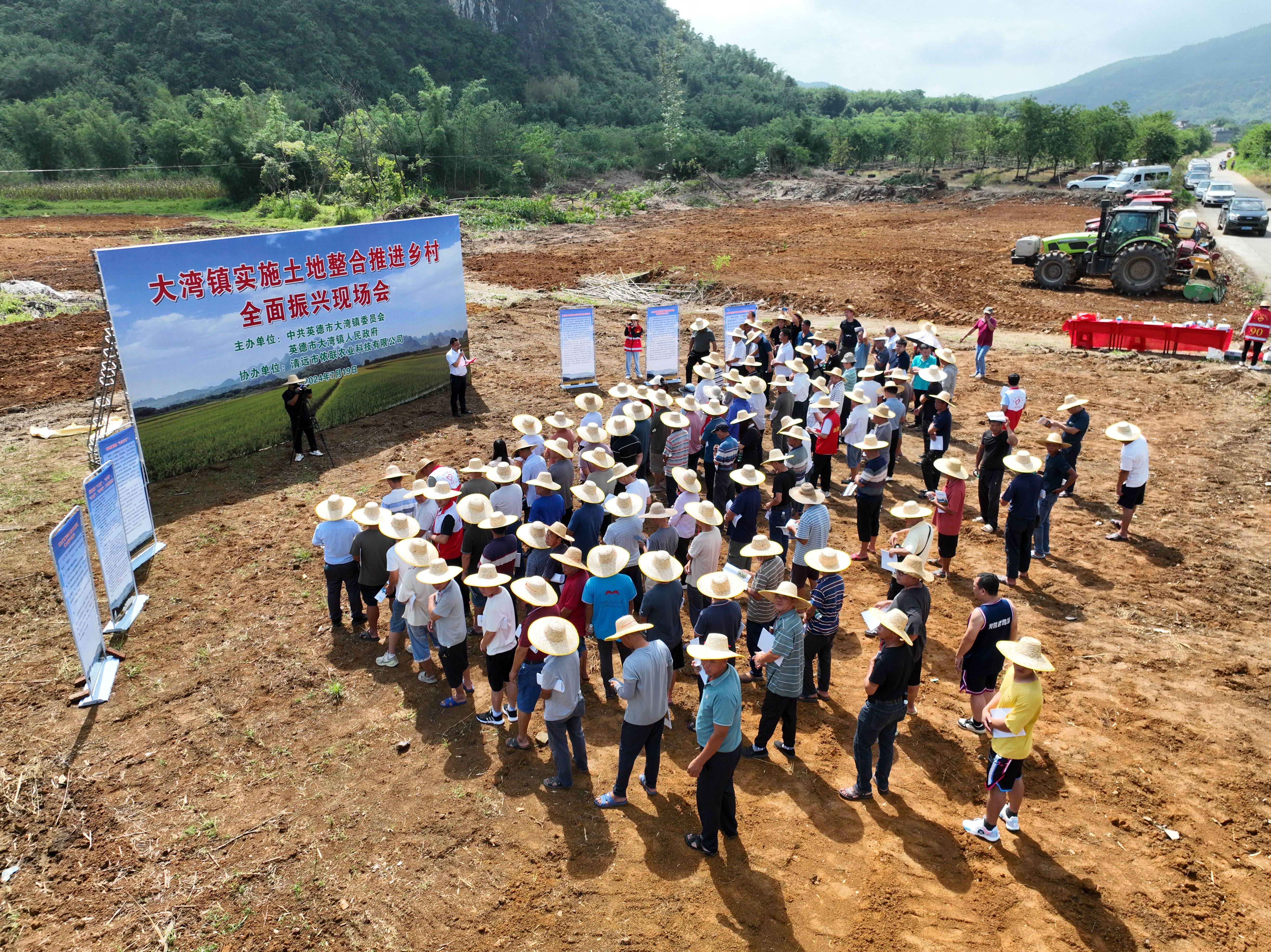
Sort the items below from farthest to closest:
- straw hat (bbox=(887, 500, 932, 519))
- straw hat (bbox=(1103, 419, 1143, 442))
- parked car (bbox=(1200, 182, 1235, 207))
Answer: parked car (bbox=(1200, 182, 1235, 207)) < straw hat (bbox=(1103, 419, 1143, 442)) < straw hat (bbox=(887, 500, 932, 519))

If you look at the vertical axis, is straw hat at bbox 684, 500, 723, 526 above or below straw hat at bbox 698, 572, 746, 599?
above

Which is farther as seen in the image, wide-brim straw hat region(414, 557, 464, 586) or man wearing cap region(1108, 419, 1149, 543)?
man wearing cap region(1108, 419, 1149, 543)

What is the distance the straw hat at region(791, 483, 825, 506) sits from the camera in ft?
26.5

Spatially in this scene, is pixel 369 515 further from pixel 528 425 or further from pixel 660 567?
pixel 660 567

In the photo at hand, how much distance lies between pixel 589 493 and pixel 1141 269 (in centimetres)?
2339

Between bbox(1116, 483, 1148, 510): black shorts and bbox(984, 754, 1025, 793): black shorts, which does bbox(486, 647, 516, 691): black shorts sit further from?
bbox(1116, 483, 1148, 510): black shorts

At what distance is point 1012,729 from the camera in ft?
18.2

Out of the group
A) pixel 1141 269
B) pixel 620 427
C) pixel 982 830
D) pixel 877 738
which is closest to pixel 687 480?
pixel 620 427

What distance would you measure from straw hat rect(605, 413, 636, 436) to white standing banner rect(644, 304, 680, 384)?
6388 mm

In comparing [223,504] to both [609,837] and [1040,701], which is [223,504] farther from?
[1040,701]

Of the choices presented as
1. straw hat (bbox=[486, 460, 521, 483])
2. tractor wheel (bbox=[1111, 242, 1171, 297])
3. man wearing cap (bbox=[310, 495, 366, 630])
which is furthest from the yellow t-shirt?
tractor wheel (bbox=[1111, 242, 1171, 297])

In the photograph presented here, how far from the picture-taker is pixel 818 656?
770 cm

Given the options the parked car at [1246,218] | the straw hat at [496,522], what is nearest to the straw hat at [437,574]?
the straw hat at [496,522]

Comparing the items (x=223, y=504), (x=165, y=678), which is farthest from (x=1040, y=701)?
(x=223, y=504)
